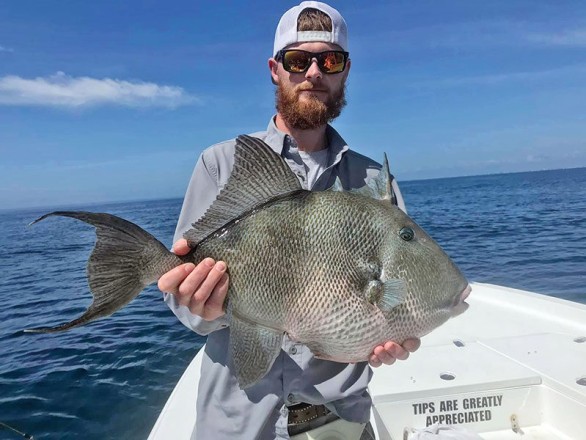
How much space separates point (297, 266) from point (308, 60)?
1.37 m

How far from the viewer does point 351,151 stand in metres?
2.92

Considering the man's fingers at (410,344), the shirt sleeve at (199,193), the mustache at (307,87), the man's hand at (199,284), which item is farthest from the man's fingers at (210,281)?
the mustache at (307,87)

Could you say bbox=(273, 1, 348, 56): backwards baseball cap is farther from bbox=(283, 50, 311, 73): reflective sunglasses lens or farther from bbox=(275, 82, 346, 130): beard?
bbox=(275, 82, 346, 130): beard

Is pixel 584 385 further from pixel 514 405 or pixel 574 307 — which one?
pixel 574 307

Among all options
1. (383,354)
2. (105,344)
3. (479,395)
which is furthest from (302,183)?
(105,344)

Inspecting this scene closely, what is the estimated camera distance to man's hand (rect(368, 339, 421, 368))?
6.68ft

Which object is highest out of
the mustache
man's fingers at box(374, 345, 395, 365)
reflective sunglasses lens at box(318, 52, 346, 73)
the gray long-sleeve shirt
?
reflective sunglasses lens at box(318, 52, 346, 73)

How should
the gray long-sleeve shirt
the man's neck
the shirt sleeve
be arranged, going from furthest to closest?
the man's neck, the shirt sleeve, the gray long-sleeve shirt

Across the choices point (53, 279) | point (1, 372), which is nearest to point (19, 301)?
point (53, 279)

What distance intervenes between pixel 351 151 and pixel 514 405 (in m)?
2.97

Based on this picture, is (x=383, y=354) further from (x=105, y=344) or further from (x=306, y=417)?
(x=105, y=344)

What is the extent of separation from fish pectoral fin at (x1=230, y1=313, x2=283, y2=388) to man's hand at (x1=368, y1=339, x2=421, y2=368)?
42 cm

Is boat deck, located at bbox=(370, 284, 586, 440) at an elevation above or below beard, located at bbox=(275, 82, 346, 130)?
below

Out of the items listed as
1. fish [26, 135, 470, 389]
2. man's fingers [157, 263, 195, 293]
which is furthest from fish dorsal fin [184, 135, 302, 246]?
man's fingers [157, 263, 195, 293]
